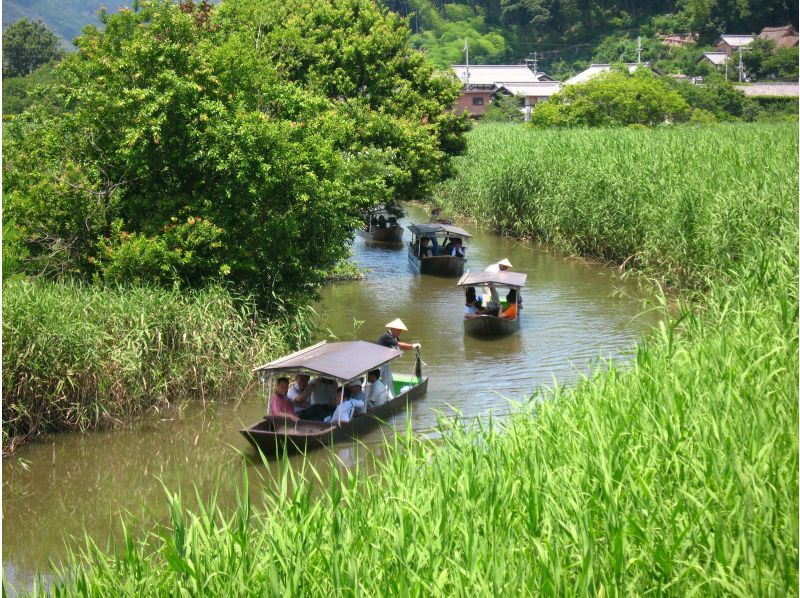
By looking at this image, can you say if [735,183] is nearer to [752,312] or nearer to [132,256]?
[752,312]

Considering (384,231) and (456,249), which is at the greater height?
(456,249)

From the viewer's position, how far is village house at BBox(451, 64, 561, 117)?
71.8m

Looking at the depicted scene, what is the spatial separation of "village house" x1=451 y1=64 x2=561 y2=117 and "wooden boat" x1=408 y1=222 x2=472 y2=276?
44.9 metres

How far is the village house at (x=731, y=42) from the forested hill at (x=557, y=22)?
163cm

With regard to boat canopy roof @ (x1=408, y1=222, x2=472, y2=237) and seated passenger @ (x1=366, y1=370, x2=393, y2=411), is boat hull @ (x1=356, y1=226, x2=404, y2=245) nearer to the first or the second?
boat canopy roof @ (x1=408, y1=222, x2=472, y2=237)

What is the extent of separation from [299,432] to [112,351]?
9.52 feet

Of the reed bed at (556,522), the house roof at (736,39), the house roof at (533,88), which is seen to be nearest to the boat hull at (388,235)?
the reed bed at (556,522)

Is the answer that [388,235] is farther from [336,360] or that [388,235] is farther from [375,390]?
[336,360]

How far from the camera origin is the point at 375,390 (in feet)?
43.9

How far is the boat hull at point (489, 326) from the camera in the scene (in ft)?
59.8

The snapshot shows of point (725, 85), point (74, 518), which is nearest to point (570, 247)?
point (74, 518)

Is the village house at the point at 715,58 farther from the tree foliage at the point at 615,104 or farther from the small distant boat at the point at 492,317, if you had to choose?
the small distant boat at the point at 492,317

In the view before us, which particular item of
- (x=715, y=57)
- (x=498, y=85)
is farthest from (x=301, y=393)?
(x=498, y=85)

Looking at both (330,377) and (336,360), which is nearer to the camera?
(330,377)
